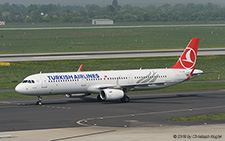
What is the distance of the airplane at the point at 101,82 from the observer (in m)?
56.6

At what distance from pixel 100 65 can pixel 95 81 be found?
35.6 m

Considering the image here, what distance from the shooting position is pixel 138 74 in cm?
6222

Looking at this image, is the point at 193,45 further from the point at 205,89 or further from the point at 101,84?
the point at 101,84

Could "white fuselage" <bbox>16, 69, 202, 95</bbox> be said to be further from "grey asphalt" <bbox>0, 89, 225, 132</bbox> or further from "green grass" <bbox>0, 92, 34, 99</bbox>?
Result: "green grass" <bbox>0, 92, 34, 99</bbox>

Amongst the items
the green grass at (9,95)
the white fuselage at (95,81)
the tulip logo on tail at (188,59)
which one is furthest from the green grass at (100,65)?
the white fuselage at (95,81)

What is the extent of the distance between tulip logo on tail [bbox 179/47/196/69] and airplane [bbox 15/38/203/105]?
24.6 inches

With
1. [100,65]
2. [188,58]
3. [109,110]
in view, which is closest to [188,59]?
[188,58]

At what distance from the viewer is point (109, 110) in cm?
5297

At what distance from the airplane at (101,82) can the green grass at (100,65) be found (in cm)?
2136

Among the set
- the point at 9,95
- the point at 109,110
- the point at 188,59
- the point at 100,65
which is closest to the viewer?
the point at 109,110

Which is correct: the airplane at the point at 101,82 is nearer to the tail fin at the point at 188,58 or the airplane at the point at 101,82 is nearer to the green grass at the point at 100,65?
the tail fin at the point at 188,58

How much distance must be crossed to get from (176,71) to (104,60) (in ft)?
130

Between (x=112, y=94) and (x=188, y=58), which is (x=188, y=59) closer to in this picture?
(x=188, y=58)

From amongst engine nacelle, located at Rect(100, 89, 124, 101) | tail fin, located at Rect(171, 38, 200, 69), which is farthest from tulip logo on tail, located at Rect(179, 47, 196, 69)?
engine nacelle, located at Rect(100, 89, 124, 101)
